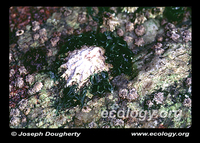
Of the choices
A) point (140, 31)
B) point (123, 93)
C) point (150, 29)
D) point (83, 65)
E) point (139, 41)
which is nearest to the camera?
point (123, 93)

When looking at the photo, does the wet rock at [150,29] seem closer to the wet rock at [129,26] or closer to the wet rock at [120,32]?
the wet rock at [129,26]

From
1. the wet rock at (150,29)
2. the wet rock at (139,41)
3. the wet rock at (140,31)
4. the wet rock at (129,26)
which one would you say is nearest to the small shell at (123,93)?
the wet rock at (139,41)

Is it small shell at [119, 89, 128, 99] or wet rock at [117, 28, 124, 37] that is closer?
small shell at [119, 89, 128, 99]

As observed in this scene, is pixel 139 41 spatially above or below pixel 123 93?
above

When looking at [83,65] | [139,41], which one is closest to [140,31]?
[139,41]

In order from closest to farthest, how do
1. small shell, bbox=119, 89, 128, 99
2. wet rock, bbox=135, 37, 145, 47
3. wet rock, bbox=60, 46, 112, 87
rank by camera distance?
1. small shell, bbox=119, 89, 128, 99
2. wet rock, bbox=60, 46, 112, 87
3. wet rock, bbox=135, 37, 145, 47

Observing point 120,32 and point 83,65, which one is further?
point 120,32

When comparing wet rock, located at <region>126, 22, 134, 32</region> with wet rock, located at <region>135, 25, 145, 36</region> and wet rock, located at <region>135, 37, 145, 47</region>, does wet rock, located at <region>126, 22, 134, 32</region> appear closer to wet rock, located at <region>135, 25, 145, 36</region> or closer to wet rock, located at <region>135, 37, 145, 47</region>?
wet rock, located at <region>135, 25, 145, 36</region>

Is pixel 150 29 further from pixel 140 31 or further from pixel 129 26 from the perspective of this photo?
pixel 129 26

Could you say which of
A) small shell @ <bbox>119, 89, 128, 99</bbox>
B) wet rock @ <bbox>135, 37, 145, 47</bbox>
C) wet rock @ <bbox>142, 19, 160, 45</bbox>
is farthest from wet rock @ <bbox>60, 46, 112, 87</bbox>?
wet rock @ <bbox>142, 19, 160, 45</bbox>

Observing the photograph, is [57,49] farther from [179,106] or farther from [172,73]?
[179,106]

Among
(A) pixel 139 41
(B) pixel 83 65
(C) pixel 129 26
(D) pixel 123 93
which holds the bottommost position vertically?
(D) pixel 123 93

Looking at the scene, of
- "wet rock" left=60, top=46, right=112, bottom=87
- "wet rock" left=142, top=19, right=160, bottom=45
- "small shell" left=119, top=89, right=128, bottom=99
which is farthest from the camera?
"wet rock" left=142, top=19, right=160, bottom=45
